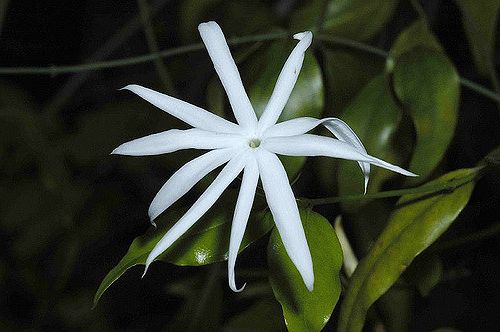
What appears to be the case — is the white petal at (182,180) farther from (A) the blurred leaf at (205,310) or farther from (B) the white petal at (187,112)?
(A) the blurred leaf at (205,310)

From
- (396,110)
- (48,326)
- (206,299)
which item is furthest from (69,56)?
(396,110)

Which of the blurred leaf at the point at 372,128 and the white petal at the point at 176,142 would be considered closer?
the white petal at the point at 176,142

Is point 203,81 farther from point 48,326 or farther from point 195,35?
point 48,326

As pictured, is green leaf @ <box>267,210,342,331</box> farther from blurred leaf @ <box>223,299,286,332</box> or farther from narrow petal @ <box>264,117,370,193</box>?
blurred leaf @ <box>223,299,286,332</box>

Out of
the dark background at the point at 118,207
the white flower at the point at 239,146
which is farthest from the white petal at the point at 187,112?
the dark background at the point at 118,207

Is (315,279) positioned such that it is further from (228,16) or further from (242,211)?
(228,16)

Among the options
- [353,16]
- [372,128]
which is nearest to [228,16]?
[353,16]

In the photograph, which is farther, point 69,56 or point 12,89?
point 69,56
